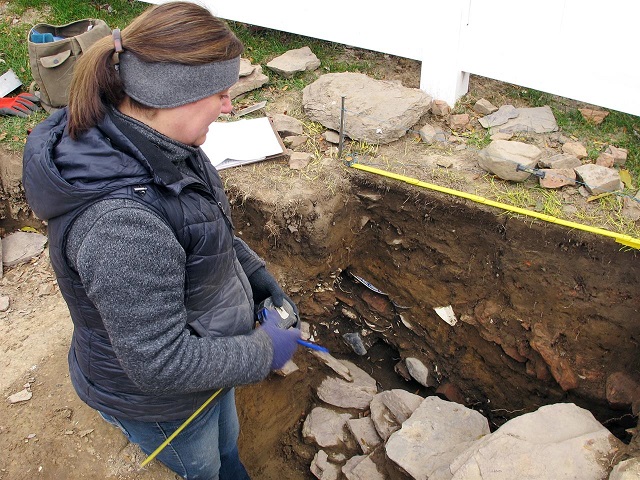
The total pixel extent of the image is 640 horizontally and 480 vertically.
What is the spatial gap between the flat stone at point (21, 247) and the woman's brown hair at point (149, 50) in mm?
3191

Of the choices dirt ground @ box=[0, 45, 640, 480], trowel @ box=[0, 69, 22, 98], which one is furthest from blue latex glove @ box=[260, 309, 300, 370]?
trowel @ box=[0, 69, 22, 98]

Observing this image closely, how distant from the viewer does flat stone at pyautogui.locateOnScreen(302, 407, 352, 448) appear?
13.4ft

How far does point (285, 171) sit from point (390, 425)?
1.94m

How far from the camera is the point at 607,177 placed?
3.87m

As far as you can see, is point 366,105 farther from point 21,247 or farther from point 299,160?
point 21,247

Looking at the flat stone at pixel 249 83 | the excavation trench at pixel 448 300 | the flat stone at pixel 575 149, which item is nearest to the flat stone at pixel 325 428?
the excavation trench at pixel 448 300

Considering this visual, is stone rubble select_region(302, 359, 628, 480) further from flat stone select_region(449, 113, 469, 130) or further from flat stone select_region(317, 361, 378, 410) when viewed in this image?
flat stone select_region(449, 113, 469, 130)

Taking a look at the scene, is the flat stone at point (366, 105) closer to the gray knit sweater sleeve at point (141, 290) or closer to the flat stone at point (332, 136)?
the flat stone at point (332, 136)

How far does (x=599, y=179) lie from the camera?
3877 mm

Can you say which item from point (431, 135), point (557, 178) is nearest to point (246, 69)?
point (431, 135)

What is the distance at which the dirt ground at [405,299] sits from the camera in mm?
3648

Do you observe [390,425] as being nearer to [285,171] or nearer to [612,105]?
[285,171]

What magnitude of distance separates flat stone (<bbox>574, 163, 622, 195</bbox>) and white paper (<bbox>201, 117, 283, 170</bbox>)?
7.09ft

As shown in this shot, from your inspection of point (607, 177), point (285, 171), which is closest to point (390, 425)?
point (285, 171)
